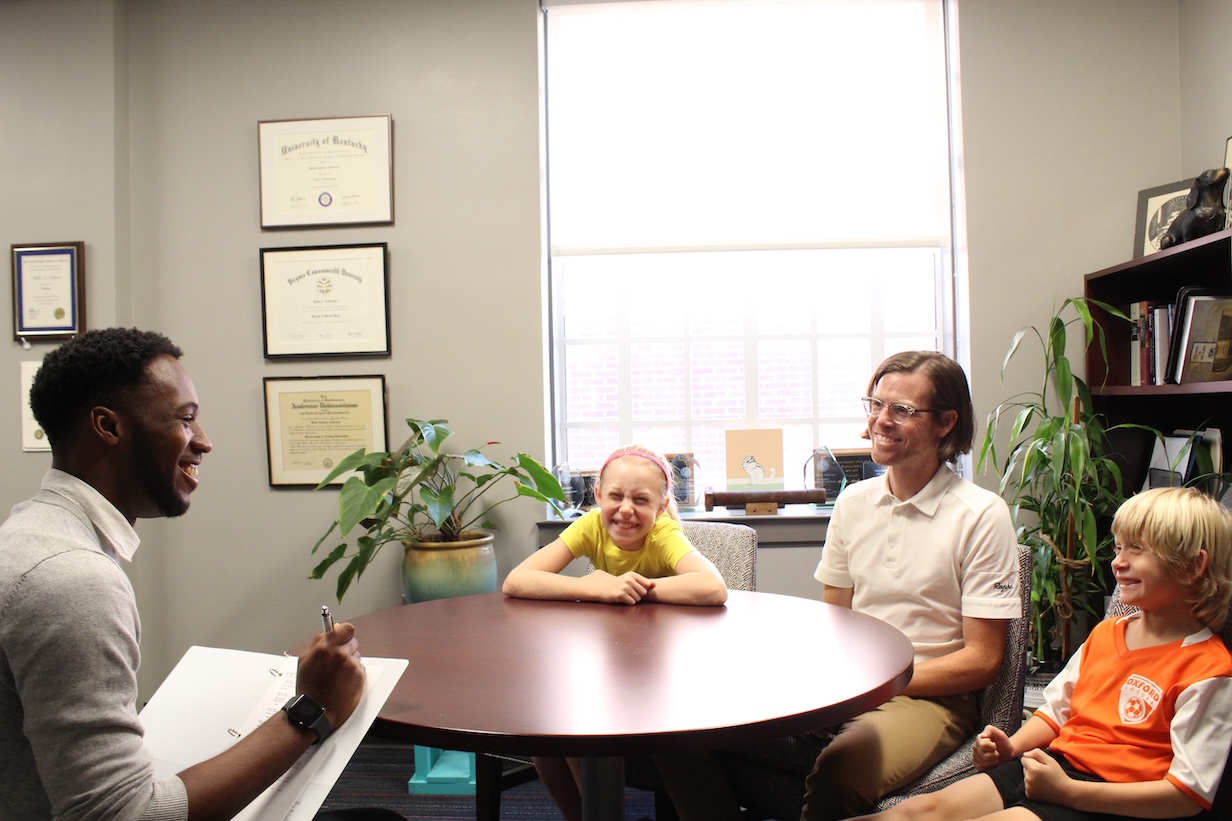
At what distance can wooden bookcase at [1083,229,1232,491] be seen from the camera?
281cm

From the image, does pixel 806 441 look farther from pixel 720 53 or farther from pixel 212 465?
pixel 212 465

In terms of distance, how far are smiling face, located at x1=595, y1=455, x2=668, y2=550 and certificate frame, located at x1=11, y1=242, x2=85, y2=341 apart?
98.5 inches

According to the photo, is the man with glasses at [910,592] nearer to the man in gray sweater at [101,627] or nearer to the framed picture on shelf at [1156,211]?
the man in gray sweater at [101,627]

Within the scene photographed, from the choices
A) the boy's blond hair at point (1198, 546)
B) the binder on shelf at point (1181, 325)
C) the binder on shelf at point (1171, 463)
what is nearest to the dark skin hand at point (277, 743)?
the boy's blond hair at point (1198, 546)

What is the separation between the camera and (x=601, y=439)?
141 inches

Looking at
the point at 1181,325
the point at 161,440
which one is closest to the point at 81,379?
the point at 161,440

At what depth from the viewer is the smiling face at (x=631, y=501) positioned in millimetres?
2092

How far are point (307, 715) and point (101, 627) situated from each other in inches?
10.8

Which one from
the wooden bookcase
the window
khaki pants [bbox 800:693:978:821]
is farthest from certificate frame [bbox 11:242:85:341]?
the wooden bookcase

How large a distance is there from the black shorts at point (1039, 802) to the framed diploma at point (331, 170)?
282 centimetres

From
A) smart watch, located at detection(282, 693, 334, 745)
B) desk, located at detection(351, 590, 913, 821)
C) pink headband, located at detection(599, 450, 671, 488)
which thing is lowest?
desk, located at detection(351, 590, 913, 821)

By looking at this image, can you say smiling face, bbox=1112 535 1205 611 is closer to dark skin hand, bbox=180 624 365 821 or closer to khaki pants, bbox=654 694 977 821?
khaki pants, bbox=654 694 977 821

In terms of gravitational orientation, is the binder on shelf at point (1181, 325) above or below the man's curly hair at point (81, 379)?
above

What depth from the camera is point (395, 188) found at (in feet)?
11.1
